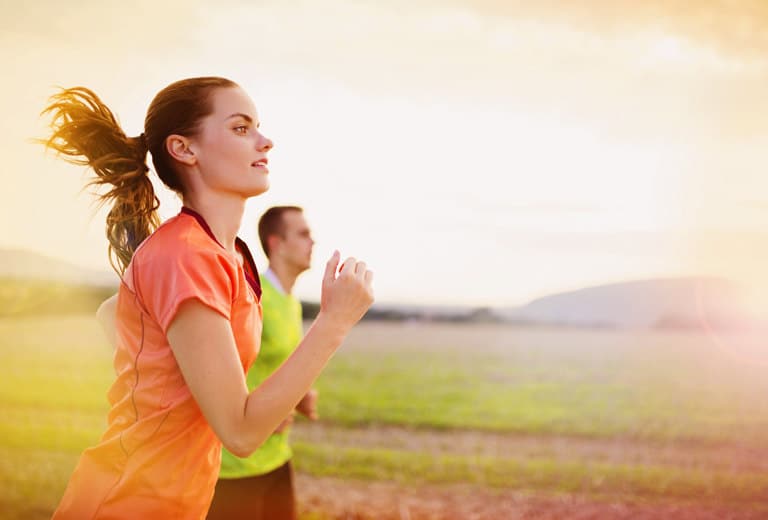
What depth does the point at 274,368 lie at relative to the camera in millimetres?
4504

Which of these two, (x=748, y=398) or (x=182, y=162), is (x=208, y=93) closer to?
(x=182, y=162)

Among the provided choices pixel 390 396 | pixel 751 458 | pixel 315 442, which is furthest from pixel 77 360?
pixel 751 458

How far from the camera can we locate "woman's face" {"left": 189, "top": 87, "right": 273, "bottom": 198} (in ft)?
6.33

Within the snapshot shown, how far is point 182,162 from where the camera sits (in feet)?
6.45

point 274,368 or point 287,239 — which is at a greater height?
point 287,239

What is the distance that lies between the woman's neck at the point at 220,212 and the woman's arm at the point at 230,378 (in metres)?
0.30

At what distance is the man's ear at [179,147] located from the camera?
195 cm

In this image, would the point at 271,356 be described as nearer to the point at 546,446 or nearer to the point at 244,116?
the point at 244,116

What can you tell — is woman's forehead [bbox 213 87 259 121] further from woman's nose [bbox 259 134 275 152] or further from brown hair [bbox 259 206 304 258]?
brown hair [bbox 259 206 304 258]

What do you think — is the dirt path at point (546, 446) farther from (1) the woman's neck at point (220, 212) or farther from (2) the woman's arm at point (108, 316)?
(1) the woman's neck at point (220, 212)

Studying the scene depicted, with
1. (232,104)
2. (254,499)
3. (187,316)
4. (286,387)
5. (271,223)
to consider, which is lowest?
(254,499)

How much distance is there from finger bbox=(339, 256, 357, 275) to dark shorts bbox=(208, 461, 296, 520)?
105 inches

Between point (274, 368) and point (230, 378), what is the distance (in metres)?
2.85

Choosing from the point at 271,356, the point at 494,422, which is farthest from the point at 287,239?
the point at 494,422
